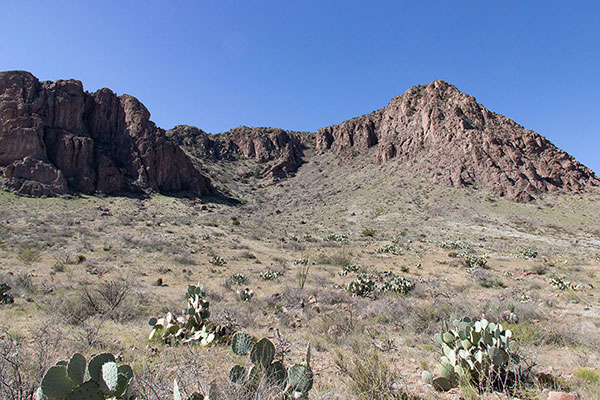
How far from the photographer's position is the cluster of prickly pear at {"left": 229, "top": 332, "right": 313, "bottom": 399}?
307 centimetres

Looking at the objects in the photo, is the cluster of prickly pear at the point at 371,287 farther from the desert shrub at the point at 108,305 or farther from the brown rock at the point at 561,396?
the desert shrub at the point at 108,305

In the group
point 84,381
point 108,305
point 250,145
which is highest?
point 250,145

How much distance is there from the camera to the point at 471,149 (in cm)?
5647

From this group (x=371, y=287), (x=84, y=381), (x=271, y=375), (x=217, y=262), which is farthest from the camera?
(x=217, y=262)

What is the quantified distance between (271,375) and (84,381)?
1.84m

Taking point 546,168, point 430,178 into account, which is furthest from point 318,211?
point 546,168

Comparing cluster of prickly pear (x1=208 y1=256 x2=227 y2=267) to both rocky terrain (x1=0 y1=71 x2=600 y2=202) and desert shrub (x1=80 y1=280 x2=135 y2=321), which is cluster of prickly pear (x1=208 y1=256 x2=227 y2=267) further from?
rocky terrain (x1=0 y1=71 x2=600 y2=202)

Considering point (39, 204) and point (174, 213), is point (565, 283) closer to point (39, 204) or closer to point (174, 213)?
point (174, 213)

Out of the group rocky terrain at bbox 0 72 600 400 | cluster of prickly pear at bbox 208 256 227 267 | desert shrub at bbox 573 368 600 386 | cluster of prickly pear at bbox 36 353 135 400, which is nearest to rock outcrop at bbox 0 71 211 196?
rocky terrain at bbox 0 72 600 400

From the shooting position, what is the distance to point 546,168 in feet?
173

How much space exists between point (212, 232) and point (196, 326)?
71.6 feet

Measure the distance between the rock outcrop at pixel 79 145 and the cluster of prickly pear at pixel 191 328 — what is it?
56.2 meters

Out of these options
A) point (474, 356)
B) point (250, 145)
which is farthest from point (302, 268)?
point (250, 145)

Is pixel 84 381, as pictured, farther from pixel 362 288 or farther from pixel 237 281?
pixel 237 281
